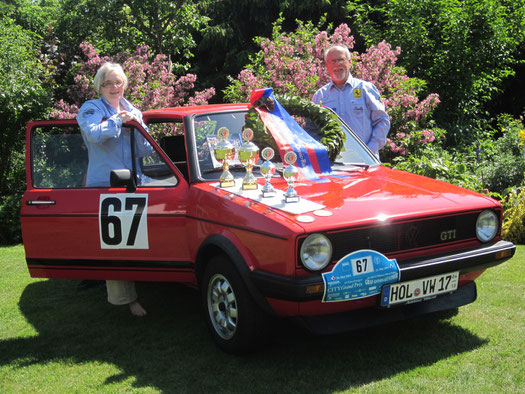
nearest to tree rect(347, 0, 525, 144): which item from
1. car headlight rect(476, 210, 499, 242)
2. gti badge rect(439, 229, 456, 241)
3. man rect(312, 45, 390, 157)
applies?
man rect(312, 45, 390, 157)

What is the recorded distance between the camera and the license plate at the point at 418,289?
3.50m

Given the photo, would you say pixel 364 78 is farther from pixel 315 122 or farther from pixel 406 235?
pixel 406 235

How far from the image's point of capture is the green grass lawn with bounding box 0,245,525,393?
3.48 metres

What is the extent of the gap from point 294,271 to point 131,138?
1.99 meters

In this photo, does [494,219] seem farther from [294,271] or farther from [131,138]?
[131,138]

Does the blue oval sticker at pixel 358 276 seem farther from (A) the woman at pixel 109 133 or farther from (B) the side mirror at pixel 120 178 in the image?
(A) the woman at pixel 109 133

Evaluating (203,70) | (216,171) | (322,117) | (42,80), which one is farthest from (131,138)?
(203,70)

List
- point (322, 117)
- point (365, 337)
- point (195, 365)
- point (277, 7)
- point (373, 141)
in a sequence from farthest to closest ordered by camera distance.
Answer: point (277, 7) → point (373, 141) → point (322, 117) → point (365, 337) → point (195, 365)

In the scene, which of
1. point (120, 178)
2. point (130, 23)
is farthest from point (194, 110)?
point (130, 23)

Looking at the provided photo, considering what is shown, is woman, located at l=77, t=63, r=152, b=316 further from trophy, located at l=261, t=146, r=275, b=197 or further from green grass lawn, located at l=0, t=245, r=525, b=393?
trophy, located at l=261, t=146, r=275, b=197

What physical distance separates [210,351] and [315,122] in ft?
7.10

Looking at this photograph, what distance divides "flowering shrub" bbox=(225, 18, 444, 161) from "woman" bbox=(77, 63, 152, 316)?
4.37m

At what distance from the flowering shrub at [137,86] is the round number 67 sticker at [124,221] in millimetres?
5384

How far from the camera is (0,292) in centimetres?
581
